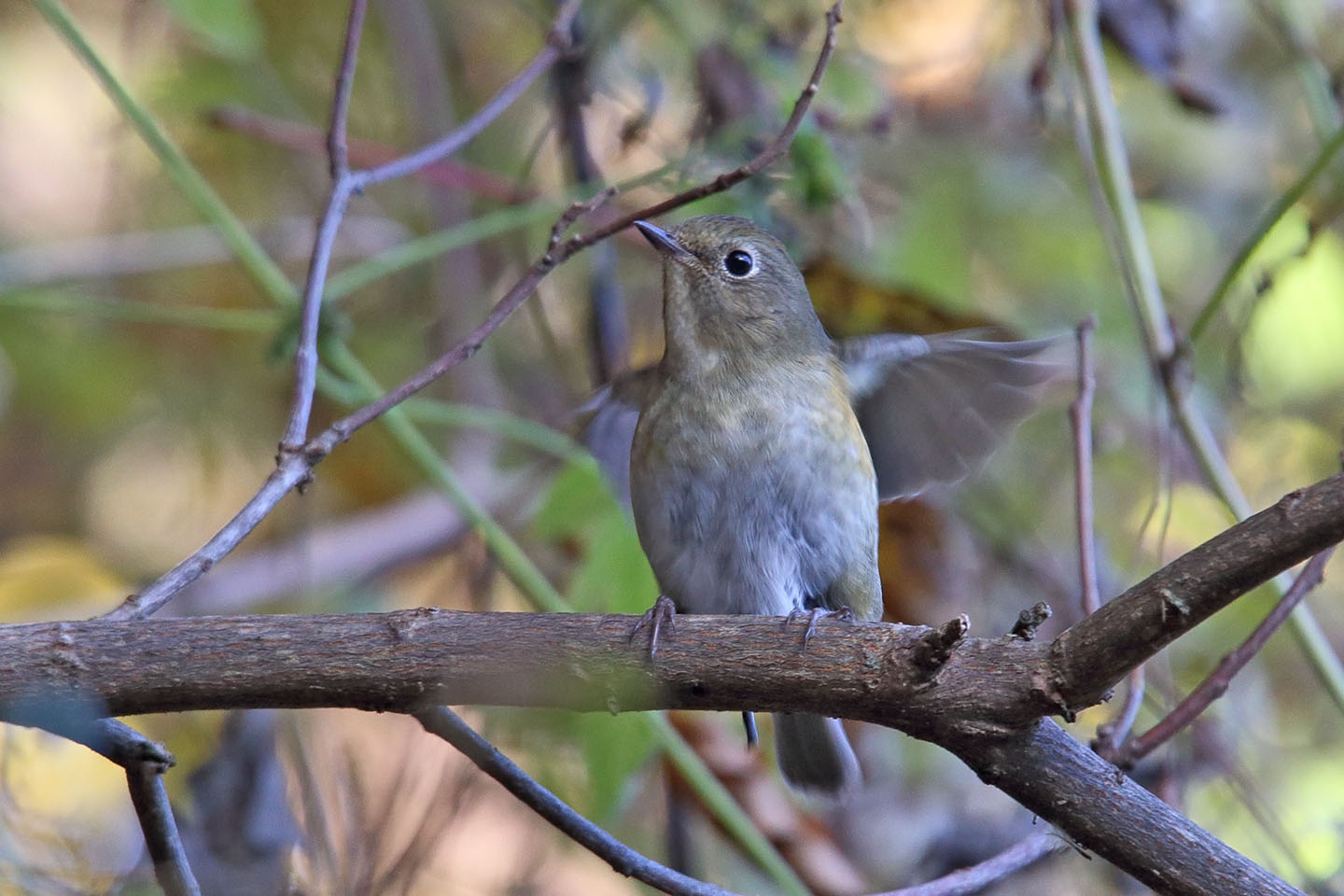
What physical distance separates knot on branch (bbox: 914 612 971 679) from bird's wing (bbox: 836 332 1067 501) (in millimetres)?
1696

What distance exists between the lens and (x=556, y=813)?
2.06m

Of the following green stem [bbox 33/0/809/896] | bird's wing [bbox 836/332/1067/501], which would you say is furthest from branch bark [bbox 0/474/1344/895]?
bird's wing [bbox 836/332/1067/501]

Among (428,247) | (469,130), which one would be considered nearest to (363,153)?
(428,247)

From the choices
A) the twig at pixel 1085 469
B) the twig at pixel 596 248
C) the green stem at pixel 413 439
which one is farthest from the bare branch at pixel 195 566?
the twig at pixel 596 248

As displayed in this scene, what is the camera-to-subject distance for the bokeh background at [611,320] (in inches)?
139

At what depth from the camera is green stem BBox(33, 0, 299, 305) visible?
2.77m

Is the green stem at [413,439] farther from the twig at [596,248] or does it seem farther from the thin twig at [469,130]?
the twig at [596,248]

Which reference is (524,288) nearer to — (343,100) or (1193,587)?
(343,100)

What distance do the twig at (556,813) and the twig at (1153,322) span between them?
1.44 metres

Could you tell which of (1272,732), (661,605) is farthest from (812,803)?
(1272,732)

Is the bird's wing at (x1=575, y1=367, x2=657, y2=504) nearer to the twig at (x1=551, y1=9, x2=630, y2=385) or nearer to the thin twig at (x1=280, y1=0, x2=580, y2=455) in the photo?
the twig at (x1=551, y1=9, x2=630, y2=385)

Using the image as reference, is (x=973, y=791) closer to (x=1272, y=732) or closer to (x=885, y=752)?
(x=885, y=752)

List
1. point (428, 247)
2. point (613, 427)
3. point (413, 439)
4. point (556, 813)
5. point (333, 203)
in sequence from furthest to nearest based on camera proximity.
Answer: point (613, 427), point (428, 247), point (413, 439), point (333, 203), point (556, 813)

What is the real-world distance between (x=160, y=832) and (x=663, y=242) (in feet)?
6.22
